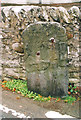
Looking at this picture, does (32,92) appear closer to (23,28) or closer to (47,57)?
(47,57)

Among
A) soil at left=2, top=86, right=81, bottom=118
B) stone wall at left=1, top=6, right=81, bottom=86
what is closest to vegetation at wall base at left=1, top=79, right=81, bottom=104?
soil at left=2, top=86, right=81, bottom=118

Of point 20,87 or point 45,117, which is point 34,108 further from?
point 20,87

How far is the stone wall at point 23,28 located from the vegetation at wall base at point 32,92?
0.18 meters

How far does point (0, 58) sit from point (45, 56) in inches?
55.7

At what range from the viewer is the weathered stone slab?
2561 millimetres

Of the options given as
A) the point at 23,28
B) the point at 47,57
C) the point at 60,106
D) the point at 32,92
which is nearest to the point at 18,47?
the point at 23,28

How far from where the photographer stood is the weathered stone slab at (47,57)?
256 cm

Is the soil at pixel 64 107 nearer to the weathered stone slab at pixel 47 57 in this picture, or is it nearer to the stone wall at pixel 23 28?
the weathered stone slab at pixel 47 57

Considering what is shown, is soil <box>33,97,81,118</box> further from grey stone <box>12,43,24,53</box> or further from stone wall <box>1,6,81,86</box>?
grey stone <box>12,43,24,53</box>

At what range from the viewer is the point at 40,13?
10.5ft

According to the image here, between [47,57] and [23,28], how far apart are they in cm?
104

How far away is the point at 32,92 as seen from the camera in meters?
2.74

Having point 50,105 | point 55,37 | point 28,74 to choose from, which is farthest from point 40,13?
point 50,105

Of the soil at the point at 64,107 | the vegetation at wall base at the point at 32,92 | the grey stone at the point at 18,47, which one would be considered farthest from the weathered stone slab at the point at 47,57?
the grey stone at the point at 18,47
